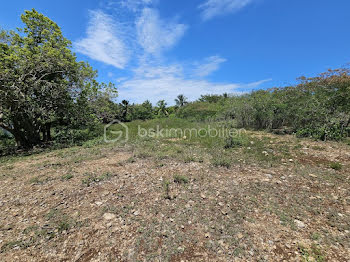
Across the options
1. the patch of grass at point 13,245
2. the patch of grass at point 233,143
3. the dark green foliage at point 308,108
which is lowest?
the patch of grass at point 13,245

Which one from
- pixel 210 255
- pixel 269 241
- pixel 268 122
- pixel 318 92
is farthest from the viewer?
pixel 268 122

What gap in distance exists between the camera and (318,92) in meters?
5.84

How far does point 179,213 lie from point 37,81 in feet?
21.2

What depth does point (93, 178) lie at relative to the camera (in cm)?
296

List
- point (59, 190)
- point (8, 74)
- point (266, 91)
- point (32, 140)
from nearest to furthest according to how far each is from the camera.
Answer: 1. point (59, 190)
2. point (8, 74)
3. point (32, 140)
4. point (266, 91)

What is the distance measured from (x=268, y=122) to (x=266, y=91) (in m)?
1.91

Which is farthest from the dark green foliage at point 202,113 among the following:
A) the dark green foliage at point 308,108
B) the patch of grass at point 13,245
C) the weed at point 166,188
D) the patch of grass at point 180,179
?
the patch of grass at point 13,245

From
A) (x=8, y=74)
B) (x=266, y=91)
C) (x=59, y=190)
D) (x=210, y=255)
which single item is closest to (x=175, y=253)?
(x=210, y=255)

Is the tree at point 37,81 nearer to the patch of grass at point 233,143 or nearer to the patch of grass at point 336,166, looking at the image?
the patch of grass at point 233,143

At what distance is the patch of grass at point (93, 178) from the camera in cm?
283

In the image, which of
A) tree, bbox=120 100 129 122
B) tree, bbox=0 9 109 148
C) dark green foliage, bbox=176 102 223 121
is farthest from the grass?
tree, bbox=120 100 129 122

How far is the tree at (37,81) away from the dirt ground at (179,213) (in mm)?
3360

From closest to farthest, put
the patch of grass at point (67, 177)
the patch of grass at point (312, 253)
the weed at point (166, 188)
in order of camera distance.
Answer: the patch of grass at point (312, 253), the weed at point (166, 188), the patch of grass at point (67, 177)

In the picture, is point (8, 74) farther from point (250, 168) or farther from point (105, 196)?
point (250, 168)
